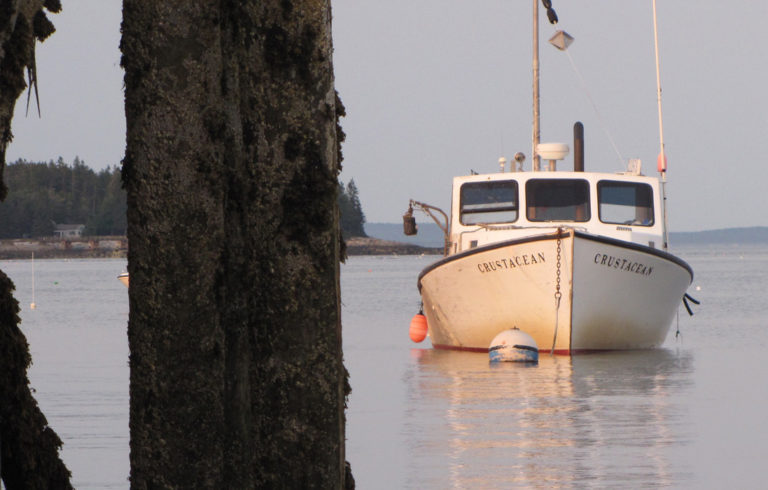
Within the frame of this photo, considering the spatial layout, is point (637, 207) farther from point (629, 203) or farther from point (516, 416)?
point (516, 416)

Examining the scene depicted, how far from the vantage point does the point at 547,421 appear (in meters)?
11.9

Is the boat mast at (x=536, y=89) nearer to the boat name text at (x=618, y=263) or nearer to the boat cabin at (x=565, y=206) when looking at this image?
the boat cabin at (x=565, y=206)

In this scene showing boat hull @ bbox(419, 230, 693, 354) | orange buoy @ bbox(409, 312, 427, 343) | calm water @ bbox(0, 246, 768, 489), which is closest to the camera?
calm water @ bbox(0, 246, 768, 489)

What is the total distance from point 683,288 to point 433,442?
10406 millimetres

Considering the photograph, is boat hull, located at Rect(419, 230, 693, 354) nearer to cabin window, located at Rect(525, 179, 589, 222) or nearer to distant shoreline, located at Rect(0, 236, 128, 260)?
cabin window, located at Rect(525, 179, 589, 222)

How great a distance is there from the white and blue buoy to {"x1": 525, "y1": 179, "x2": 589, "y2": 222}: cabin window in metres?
2.08

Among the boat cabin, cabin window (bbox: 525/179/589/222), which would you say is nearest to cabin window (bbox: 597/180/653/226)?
the boat cabin

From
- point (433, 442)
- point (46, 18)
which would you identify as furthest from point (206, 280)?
point (433, 442)

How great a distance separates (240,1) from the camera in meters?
3.11

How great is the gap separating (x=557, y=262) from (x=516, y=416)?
5751 mm

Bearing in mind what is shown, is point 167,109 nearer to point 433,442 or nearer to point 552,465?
point 552,465

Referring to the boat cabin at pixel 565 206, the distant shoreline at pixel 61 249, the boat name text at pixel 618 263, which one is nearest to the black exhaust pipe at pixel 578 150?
the boat cabin at pixel 565 206

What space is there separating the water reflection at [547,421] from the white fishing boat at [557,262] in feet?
1.60

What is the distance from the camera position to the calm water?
29.0ft
